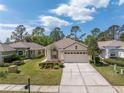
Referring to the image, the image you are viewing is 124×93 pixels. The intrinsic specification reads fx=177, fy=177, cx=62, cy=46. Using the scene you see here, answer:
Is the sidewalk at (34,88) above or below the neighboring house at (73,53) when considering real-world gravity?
below

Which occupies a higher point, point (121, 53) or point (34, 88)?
point (121, 53)

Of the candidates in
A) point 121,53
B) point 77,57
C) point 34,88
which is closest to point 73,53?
point 77,57

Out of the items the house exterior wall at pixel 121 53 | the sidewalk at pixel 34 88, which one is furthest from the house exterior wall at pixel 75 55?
the sidewalk at pixel 34 88

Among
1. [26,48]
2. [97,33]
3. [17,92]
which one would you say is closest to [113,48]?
[26,48]

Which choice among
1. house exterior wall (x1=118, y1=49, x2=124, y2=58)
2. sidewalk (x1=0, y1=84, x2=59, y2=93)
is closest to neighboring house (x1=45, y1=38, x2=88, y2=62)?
house exterior wall (x1=118, y1=49, x2=124, y2=58)

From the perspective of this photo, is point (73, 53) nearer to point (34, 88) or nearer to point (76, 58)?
point (76, 58)

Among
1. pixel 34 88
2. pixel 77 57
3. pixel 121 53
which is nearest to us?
pixel 34 88

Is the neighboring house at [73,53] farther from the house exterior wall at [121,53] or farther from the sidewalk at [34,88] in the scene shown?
the sidewalk at [34,88]

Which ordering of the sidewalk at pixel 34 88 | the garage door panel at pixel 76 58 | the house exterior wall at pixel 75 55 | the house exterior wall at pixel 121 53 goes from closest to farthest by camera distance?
the sidewalk at pixel 34 88
the house exterior wall at pixel 75 55
the garage door panel at pixel 76 58
the house exterior wall at pixel 121 53

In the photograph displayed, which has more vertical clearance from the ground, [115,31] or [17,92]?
[115,31]

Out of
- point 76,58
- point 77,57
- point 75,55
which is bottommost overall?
point 76,58

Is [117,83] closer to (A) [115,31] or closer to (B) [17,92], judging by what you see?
(B) [17,92]
